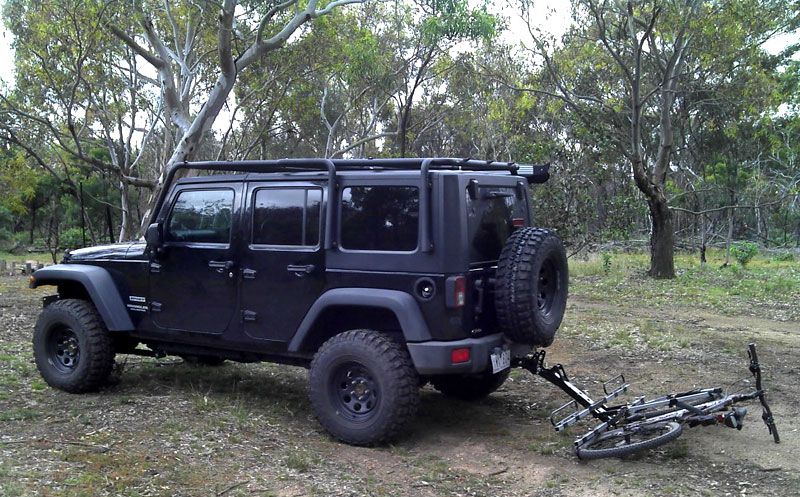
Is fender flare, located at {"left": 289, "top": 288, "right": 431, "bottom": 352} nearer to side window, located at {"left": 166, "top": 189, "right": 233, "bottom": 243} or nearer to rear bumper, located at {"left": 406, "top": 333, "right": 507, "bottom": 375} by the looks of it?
rear bumper, located at {"left": 406, "top": 333, "right": 507, "bottom": 375}

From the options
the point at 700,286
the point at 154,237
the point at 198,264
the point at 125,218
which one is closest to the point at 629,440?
the point at 198,264

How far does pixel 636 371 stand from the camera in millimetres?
8203

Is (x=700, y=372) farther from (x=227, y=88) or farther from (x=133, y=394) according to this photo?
(x=227, y=88)

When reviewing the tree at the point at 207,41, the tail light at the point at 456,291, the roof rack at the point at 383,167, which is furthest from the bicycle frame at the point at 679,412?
the tree at the point at 207,41

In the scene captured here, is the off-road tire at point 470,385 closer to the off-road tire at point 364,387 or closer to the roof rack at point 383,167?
the off-road tire at point 364,387

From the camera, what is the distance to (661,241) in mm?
17984

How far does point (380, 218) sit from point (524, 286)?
1.16 meters

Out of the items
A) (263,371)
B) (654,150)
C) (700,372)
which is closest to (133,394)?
(263,371)

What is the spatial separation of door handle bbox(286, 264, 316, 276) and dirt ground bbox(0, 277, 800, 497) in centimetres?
121

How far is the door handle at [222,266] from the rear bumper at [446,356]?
1.74 metres

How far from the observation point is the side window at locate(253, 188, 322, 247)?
243 inches

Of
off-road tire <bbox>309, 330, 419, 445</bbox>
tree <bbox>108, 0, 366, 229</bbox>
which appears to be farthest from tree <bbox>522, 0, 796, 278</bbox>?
off-road tire <bbox>309, 330, 419, 445</bbox>

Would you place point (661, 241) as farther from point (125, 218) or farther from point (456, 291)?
point (456, 291)

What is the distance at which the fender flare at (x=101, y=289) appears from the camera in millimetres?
7008
